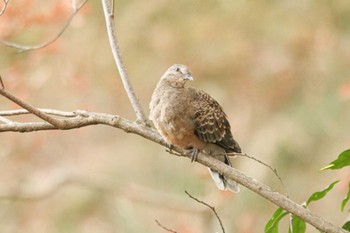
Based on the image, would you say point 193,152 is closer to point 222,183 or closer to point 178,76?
point 222,183

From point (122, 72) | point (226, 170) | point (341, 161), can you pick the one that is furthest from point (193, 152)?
point (341, 161)

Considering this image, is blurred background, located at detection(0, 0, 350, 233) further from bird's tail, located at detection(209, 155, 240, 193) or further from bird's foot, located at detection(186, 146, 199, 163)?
bird's foot, located at detection(186, 146, 199, 163)

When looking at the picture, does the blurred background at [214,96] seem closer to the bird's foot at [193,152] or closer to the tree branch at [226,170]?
the bird's foot at [193,152]

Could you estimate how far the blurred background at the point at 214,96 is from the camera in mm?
9938

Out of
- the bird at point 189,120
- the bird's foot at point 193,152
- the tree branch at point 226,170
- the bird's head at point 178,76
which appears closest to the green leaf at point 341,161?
the tree branch at point 226,170

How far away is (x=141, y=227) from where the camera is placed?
10.3 m

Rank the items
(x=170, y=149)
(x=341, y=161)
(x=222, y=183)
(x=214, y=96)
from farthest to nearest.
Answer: (x=214, y=96) < (x=222, y=183) < (x=170, y=149) < (x=341, y=161)

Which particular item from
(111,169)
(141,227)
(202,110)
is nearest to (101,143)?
(111,169)

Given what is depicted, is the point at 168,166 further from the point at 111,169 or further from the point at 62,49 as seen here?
the point at 62,49

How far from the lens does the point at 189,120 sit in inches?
181

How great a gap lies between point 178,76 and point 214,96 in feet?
19.0

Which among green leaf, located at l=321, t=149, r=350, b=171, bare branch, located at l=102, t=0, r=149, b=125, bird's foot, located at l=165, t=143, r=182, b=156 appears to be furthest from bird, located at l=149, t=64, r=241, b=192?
green leaf, located at l=321, t=149, r=350, b=171

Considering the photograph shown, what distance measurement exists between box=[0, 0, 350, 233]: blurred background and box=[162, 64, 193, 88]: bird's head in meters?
4.75

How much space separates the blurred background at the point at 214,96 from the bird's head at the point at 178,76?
475 cm
